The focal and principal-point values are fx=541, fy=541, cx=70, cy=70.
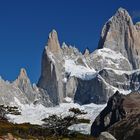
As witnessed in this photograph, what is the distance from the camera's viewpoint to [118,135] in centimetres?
6162

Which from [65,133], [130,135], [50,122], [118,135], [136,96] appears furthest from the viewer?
[136,96]

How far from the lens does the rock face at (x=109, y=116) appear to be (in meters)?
111

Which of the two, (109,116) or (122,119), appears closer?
(122,119)

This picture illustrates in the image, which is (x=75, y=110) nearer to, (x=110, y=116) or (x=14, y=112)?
(x=14, y=112)

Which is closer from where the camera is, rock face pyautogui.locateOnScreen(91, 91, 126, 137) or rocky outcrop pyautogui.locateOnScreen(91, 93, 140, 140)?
rocky outcrop pyautogui.locateOnScreen(91, 93, 140, 140)

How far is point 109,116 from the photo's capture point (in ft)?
412

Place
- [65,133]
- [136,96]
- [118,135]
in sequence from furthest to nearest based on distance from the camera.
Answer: [136,96] → [65,133] → [118,135]

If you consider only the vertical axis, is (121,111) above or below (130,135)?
above

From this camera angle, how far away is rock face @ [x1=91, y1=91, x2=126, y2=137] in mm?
111181

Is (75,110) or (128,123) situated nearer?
(128,123)

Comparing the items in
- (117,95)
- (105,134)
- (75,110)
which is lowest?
(105,134)

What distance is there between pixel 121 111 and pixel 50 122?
1040 inches

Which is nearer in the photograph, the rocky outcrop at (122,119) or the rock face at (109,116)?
the rocky outcrop at (122,119)

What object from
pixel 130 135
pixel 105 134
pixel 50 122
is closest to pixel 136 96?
pixel 50 122
